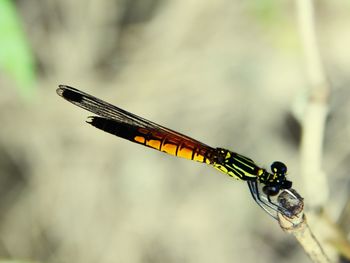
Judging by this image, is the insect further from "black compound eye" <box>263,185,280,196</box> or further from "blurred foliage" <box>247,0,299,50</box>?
"blurred foliage" <box>247,0,299,50</box>

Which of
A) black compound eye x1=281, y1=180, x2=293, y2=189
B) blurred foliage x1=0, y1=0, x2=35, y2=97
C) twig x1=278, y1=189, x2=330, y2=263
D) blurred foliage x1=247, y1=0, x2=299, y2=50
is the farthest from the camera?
blurred foliage x1=247, y1=0, x2=299, y2=50

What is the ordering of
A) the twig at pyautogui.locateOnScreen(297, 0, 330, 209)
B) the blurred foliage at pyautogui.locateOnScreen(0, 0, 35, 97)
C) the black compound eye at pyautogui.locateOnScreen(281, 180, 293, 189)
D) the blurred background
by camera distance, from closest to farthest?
the black compound eye at pyautogui.locateOnScreen(281, 180, 293, 189) < the twig at pyautogui.locateOnScreen(297, 0, 330, 209) < the blurred foliage at pyautogui.locateOnScreen(0, 0, 35, 97) < the blurred background

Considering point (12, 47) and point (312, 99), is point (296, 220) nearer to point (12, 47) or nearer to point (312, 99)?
point (312, 99)

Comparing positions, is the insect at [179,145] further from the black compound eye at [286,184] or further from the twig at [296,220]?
the twig at [296,220]

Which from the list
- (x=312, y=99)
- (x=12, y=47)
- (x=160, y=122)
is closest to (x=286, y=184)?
(x=312, y=99)

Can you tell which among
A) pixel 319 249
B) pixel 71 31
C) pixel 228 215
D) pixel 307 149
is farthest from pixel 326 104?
pixel 71 31

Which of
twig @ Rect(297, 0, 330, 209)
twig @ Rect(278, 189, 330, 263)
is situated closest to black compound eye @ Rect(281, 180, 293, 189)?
twig @ Rect(278, 189, 330, 263)

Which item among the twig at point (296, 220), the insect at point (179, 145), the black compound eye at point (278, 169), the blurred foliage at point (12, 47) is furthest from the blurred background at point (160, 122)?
the twig at point (296, 220)
